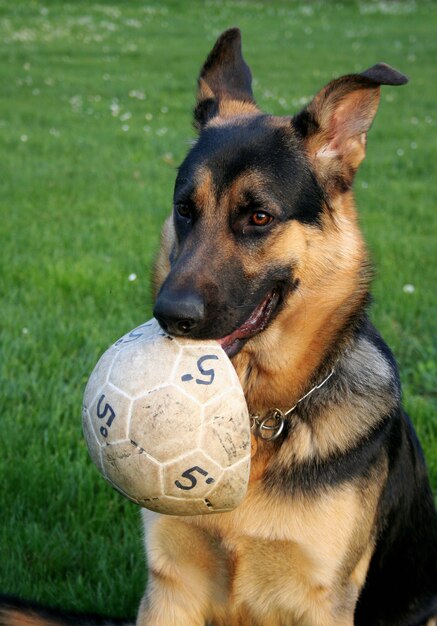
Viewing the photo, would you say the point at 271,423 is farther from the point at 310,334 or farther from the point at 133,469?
the point at 133,469

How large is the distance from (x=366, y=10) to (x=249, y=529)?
1090 inches

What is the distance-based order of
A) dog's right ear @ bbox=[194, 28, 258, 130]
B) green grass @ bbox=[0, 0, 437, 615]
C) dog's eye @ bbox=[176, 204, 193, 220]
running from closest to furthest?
1. dog's eye @ bbox=[176, 204, 193, 220]
2. dog's right ear @ bbox=[194, 28, 258, 130]
3. green grass @ bbox=[0, 0, 437, 615]

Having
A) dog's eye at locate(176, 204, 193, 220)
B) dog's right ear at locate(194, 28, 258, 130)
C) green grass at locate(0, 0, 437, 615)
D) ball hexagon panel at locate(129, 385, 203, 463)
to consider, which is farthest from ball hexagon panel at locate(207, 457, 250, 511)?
dog's right ear at locate(194, 28, 258, 130)

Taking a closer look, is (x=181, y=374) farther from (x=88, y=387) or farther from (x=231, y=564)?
(x=231, y=564)

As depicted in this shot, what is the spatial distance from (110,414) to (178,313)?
0.39 meters

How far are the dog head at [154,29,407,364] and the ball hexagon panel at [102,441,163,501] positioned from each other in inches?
20.6

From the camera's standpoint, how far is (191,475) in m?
2.55

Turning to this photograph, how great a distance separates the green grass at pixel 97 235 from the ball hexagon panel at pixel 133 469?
1.18 metres

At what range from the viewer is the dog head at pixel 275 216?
298 centimetres

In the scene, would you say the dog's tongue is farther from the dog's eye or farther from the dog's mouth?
the dog's eye

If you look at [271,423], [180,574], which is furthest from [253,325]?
[180,574]

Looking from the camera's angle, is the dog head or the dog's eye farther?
the dog's eye

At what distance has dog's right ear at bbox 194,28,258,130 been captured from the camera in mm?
3650

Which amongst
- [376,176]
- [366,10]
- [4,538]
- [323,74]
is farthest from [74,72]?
[366,10]
